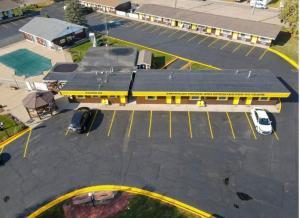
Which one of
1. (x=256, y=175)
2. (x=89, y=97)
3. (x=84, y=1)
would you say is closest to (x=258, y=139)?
(x=256, y=175)

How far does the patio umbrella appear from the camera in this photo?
34.8 m

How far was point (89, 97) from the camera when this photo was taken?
38062 mm

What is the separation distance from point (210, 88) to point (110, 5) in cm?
4889

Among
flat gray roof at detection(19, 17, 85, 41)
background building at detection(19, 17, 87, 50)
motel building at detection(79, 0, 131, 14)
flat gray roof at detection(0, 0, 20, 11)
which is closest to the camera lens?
background building at detection(19, 17, 87, 50)

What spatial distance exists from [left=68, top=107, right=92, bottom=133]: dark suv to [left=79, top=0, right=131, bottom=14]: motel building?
46.5 meters

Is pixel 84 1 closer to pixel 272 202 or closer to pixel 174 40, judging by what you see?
pixel 174 40

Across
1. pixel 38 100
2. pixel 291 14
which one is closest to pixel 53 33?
pixel 38 100

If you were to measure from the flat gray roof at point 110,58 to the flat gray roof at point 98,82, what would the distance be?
11.0ft

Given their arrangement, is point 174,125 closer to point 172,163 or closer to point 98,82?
point 172,163

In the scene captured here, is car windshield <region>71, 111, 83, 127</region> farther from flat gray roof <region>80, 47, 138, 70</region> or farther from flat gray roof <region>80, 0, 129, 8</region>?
flat gray roof <region>80, 0, 129, 8</region>

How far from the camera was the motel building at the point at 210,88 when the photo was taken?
35.4m

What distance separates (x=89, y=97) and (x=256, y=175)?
24950 millimetres

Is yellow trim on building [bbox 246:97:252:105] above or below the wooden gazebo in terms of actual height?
above

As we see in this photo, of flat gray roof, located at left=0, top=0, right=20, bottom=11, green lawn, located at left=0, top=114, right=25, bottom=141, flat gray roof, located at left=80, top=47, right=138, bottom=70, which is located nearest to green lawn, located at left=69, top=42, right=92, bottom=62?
flat gray roof, located at left=80, top=47, right=138, bottom=70
